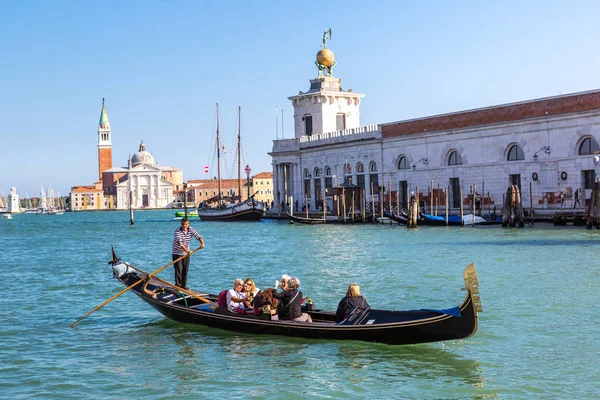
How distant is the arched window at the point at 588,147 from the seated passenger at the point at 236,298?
990 inches

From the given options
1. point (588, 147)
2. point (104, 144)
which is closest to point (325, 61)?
point (588, 147)

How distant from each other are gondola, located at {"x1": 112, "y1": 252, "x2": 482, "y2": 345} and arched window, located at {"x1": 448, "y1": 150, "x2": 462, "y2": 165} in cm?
2932

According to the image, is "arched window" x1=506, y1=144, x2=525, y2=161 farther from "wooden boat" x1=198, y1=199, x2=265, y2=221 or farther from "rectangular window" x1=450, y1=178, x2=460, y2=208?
"wooden boat" x1=198, y1=199, x2=265, y2=221

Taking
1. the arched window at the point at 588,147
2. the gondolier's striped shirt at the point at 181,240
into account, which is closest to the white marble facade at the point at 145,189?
the arched window at the point at 588,147

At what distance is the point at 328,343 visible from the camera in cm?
1099

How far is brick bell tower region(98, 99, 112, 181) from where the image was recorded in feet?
535

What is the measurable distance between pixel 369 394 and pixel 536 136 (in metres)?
29.1

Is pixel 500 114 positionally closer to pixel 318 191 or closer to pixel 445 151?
pixel 445 151

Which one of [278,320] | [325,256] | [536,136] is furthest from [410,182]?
[278,320]

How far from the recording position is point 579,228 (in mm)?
30828

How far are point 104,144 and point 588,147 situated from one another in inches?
5491

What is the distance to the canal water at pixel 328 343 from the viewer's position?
361 inches

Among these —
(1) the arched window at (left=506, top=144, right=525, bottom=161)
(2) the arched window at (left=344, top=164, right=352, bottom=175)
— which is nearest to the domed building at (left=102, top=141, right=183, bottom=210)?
(2) the arched window at (left=344, top=164, right=352, bottom=175)

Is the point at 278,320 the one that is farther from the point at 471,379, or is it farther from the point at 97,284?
the point at 97,284
